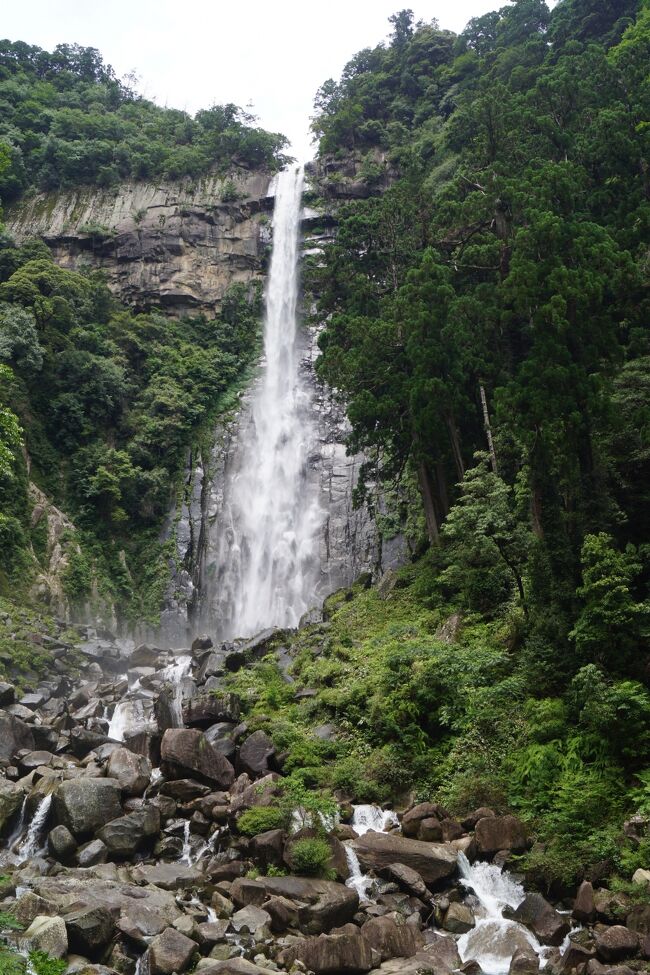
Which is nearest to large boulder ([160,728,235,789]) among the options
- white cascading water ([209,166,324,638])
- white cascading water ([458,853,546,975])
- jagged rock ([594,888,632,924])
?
white cascading water ([458,853,546,975])

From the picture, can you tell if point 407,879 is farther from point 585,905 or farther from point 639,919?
point 639,919

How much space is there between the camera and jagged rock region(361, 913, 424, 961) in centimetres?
815

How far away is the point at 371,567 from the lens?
27078mm

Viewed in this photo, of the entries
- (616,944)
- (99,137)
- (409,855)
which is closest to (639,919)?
(616,944)

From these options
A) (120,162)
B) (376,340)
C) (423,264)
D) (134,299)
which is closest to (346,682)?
(376,340)

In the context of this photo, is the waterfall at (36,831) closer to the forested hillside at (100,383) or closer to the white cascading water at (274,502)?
the forested hillside at (100,383)

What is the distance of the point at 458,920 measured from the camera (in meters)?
8.81

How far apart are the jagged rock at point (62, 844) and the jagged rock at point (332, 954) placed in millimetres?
4406

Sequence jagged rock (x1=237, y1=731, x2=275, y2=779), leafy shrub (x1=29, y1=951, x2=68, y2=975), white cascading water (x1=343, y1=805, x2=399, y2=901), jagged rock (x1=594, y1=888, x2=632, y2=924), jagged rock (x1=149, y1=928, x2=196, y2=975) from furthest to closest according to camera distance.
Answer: jagged rock (x1=237, y1=731, x2=275, y2=779) < white cascading water (x1=343, y1=805, x2=399, y2=901) < jagged rock (x1=594, y1=888, x2=632, y2=924) < jagged rock (x1=149, y1=928, x2=196, y2=975) < leafy shrub (x1=29, y1=951, x2=68, y2=975)

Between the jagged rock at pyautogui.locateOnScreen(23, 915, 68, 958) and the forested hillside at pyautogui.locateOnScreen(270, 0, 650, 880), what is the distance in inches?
214

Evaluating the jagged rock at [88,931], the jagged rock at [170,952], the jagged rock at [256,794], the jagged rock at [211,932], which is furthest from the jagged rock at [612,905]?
the jagged rock at [88,931]

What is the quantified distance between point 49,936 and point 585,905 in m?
6.08

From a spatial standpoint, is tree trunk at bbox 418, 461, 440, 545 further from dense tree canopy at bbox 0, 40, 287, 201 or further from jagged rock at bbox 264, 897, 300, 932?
dense tree canopy at bbox 0, 40, 287, 201

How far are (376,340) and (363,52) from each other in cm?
4277
